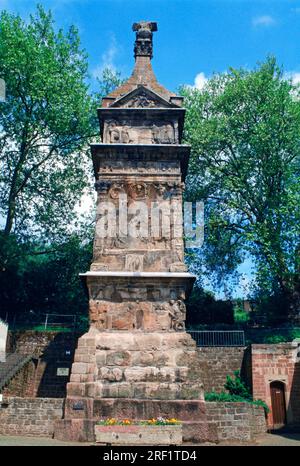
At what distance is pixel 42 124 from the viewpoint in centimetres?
2727

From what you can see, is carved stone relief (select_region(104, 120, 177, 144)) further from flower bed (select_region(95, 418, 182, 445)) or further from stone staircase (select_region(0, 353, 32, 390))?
stone staircase (select_region(0, 353, 32, 390))

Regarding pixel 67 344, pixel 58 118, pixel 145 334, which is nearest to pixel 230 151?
pixel 58 118

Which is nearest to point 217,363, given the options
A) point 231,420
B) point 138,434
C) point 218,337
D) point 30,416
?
point 218,337

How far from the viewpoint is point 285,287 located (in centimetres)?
2627

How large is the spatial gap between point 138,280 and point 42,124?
51.5ft

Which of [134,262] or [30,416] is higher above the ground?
[134,262]

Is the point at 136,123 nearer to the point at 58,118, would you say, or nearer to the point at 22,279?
the point at 58,118

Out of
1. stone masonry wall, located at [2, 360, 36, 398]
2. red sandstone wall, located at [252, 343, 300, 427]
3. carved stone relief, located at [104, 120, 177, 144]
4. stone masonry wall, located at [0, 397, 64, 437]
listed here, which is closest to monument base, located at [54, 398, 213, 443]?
stone masonry wall, located at [0, 397, 64, 437]

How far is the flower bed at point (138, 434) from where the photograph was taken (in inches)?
439

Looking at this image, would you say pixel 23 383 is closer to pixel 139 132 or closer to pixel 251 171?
pixel 139 132

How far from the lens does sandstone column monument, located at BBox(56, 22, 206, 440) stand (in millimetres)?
13273

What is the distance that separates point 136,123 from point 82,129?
1189 cm

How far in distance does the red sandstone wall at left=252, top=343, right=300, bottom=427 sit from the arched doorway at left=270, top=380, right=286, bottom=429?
0.19 meters

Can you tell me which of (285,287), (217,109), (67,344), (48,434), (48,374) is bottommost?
(48,434)
